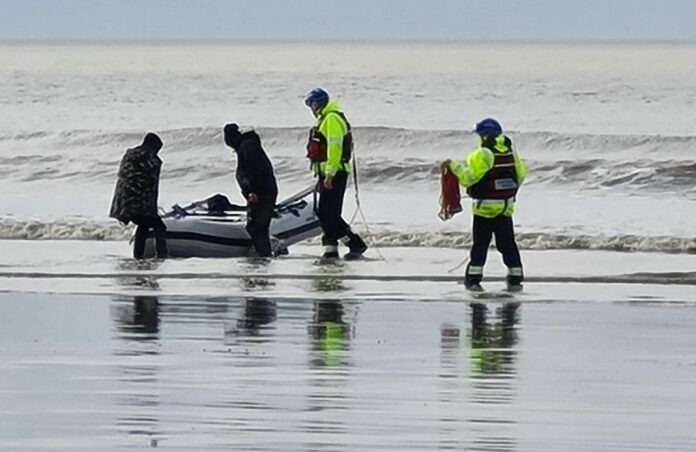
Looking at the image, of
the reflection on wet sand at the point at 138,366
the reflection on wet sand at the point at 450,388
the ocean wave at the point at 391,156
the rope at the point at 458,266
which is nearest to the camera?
the reflection on wet sand at the point at 450,388

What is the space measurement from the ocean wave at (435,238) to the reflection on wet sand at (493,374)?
6177mm

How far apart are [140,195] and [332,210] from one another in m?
1.87

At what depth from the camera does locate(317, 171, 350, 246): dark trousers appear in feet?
62.2

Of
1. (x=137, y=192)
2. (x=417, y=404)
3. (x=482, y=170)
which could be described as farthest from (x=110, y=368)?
(x=137, y=192)

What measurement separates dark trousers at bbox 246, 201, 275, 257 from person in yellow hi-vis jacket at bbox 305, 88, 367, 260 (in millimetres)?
503

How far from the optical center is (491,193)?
1623 cm

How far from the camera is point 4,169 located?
3997 cm

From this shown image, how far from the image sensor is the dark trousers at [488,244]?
16141 mm

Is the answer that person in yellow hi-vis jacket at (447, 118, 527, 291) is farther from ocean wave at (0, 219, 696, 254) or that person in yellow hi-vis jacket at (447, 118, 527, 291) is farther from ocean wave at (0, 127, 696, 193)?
ocean wave at (0, 127, 696, 193)

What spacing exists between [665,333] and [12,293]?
5518 mm

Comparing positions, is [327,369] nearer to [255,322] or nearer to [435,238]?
[255,322]

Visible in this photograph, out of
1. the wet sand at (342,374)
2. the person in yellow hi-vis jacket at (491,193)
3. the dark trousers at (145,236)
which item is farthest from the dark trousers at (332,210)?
the wet sand at (342,374)

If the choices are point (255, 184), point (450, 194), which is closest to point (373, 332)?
point (450, 194)

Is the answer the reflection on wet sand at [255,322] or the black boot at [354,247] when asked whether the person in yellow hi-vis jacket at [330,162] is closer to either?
the black boot at [354,247]
